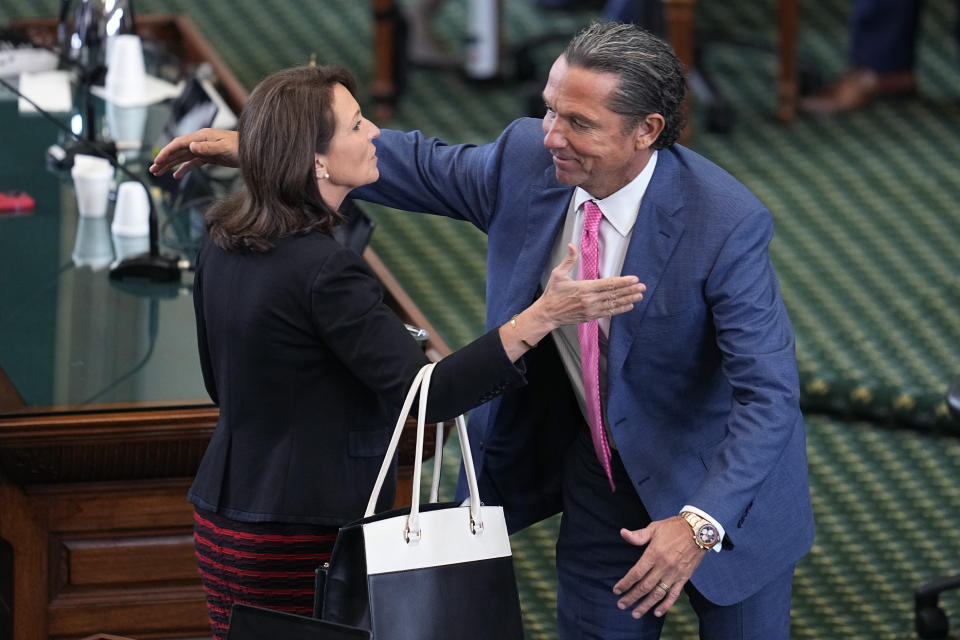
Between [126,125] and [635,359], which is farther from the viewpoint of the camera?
[126,125]

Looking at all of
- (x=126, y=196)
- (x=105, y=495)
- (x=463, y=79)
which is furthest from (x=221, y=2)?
(x=105, y=495)

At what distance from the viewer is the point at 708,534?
7.16 feet

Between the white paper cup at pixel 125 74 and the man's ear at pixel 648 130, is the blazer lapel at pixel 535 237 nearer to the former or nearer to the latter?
the man's ear at pixel 648 130

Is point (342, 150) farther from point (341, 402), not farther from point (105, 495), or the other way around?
point (105, 495)

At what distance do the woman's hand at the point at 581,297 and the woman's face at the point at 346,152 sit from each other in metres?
0.35

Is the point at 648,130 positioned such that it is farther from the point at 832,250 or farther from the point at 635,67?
the point at 832,250

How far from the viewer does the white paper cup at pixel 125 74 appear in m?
4.33

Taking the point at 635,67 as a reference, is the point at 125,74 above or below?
below

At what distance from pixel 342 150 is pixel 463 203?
471 mm

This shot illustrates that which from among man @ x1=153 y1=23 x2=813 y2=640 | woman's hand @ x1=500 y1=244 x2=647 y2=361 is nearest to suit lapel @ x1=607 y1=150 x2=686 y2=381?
man @ x1=153 y1=23 x2=813 y2=640

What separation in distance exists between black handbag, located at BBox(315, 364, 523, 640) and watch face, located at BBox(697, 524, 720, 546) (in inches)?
11.0

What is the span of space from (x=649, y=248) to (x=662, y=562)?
50 cm

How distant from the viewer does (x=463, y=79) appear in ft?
21.5

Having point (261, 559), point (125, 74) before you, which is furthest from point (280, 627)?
point (125, 74)
